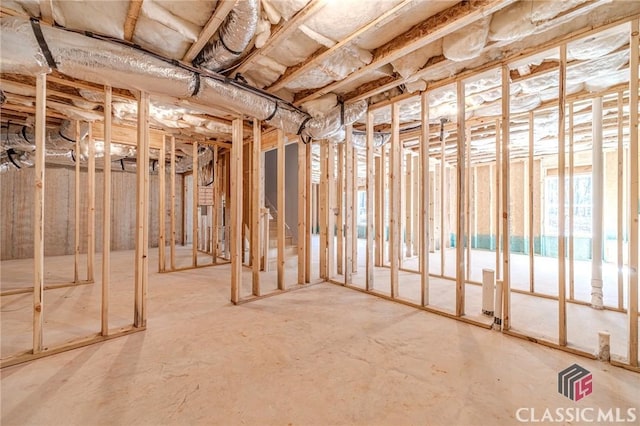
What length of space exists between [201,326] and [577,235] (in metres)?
8.17

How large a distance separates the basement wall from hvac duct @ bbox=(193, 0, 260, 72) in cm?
557

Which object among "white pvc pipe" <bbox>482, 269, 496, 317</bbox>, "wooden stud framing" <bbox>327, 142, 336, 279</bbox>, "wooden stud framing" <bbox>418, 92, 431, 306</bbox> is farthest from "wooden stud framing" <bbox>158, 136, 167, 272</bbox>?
"white pvc pipe" <bbox>482, 269, 496, 317</bbox>

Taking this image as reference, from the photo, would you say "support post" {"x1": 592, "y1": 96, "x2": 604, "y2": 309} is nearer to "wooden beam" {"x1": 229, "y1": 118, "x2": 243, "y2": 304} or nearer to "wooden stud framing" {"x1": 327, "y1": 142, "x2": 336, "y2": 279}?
"wooden stud framing" {"x1": 327, "y1": 142, "x2": 336, "y2": 279}

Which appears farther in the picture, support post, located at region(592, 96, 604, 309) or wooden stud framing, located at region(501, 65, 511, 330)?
support post, located at region(592, 96, 604, 309)

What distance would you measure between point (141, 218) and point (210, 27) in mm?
1581

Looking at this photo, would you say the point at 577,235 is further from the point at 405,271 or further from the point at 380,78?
the point at 380,78

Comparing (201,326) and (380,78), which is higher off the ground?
(380,78)

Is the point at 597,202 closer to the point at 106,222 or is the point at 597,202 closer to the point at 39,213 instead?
the point at 106,222

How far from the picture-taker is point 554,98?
3.20 metres

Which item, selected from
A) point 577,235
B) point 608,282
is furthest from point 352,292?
point 577,235

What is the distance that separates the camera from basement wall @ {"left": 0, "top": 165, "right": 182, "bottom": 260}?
515 centimetres

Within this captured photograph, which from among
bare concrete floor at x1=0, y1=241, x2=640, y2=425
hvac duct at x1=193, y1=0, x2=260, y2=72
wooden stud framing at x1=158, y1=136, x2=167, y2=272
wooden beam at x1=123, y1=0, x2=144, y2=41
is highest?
wooden beam at x1=123, y1=0, x2=144, y2=41

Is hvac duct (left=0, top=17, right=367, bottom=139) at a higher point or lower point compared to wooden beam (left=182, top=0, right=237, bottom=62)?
lower

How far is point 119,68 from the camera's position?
192 cm
